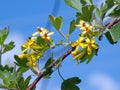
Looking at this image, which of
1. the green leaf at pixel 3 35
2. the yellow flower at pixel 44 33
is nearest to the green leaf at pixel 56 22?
the yellow flower at pixel 44 33

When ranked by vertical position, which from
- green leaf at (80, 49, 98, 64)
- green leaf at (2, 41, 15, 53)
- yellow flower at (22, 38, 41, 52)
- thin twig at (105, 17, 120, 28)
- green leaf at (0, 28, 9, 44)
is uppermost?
green leaf at (0, 28, 9, 44)

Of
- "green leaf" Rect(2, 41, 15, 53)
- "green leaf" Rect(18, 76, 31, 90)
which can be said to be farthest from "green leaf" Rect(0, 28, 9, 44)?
"green leaf" Rect(18, 76, 31, 90)

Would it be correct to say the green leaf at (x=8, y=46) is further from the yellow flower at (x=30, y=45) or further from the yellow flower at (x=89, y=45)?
the yellow flower at (x=89, y=45)

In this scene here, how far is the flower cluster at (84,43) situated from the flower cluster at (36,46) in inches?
2.4

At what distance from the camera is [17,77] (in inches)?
26.2

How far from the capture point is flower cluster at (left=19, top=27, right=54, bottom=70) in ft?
2.10

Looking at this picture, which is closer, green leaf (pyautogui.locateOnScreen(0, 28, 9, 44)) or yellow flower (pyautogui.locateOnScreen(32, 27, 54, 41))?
yellow flower (pyautogui.locateOnScreen(32, 27, 54, 41))

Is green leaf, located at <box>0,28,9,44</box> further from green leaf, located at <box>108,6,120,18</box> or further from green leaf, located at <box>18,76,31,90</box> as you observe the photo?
green leaf, located at <box>108,6,120,18</box>

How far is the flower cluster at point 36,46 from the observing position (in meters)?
0.64

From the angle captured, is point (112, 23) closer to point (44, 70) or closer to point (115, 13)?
point (115, 13)

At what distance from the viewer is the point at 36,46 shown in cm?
65

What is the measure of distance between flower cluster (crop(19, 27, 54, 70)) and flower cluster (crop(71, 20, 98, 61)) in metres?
0.06

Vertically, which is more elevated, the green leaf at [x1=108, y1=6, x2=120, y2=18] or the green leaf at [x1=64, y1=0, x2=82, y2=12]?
the green leaf at [x1=64, y1=0, x2=82, y2=12]

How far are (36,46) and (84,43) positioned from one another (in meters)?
0.09
